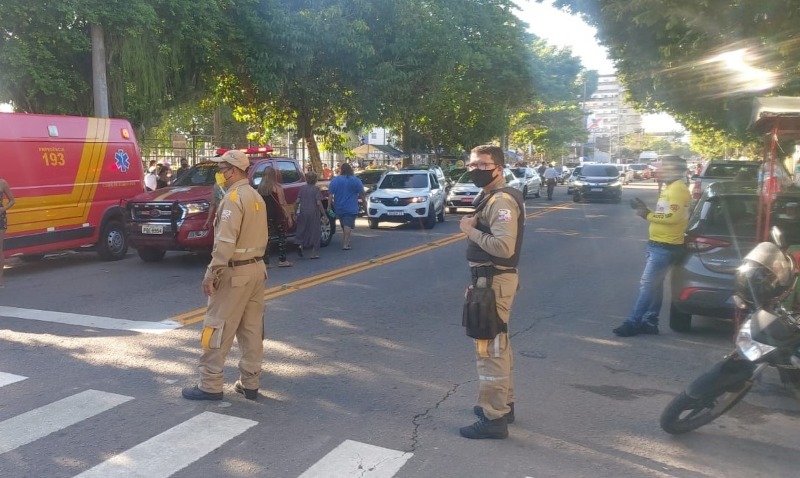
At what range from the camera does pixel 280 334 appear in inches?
296

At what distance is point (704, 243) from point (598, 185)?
75.8 ft

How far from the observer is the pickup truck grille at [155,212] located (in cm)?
1198

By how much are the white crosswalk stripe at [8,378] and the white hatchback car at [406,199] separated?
1324 centimetres

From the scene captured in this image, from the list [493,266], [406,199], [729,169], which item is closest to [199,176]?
[406,199]

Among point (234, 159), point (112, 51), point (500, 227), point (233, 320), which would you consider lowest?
point (233, 320)

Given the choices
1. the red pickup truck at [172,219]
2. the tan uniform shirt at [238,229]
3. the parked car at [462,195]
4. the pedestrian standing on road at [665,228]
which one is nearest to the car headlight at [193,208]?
the red pickup truck at [172,219]

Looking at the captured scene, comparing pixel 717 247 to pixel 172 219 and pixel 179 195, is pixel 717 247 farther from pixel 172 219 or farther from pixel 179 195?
pixel 179 195

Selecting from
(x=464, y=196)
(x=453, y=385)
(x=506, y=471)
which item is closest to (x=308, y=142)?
(x=464, y=196)

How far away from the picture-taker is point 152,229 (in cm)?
1216

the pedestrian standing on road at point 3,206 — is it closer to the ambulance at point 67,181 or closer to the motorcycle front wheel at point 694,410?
the ambulance at point 67,181

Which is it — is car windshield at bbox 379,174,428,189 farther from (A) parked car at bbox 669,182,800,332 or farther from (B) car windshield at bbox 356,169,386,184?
(A) parked car at bbox 669,182,800,332

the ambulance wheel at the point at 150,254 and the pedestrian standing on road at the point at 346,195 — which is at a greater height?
the pedestrian standing on road at the point at 346,195

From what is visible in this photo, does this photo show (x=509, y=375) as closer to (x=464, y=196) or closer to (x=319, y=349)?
(x=319, y=349)

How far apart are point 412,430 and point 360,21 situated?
17.3m
